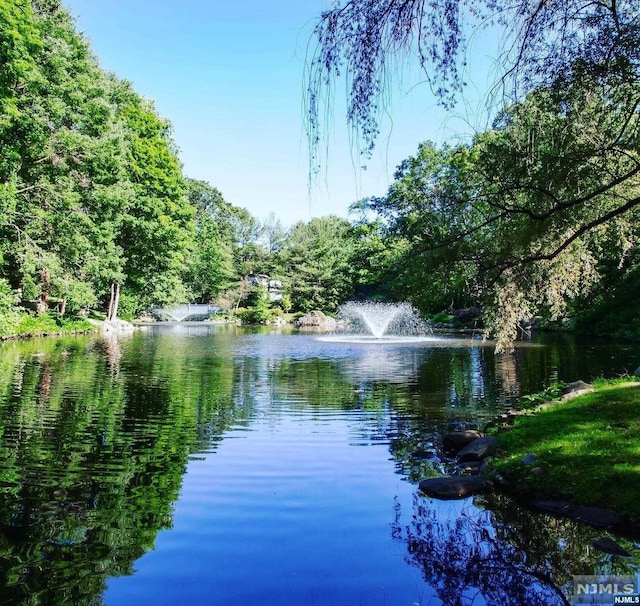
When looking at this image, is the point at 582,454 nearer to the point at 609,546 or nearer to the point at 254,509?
the point at 609,546

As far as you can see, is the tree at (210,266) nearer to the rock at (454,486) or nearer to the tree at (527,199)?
the rock at (454,486)

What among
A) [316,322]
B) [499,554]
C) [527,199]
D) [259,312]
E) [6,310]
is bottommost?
[499,554]

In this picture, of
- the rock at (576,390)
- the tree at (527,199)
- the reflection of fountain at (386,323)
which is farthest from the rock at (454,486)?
the reflection of fountain at (386,323)

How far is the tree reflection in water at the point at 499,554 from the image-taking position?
3988mm

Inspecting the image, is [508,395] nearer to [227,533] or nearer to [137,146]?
[227,533]

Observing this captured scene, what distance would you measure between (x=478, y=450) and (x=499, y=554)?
2.81m

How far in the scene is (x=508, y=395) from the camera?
12500 millimetres

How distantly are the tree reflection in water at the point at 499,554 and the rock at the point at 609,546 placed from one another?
0.07 metres

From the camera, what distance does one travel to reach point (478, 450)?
7.33 metres

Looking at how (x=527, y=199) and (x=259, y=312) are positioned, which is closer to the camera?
(x=527, y=199)

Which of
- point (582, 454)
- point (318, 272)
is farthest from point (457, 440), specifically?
point (318, 272)

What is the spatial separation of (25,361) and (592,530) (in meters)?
16.6

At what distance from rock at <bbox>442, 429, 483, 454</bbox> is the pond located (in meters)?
0.36

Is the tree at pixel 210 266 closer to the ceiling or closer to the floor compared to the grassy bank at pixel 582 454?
closer to the ceiling
